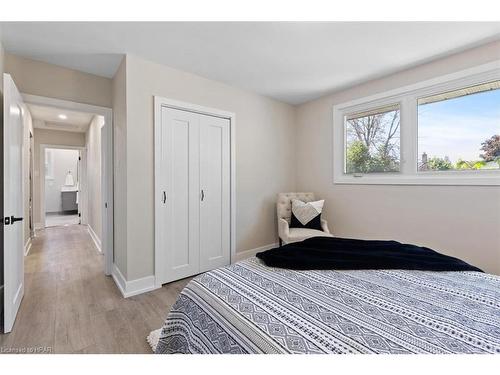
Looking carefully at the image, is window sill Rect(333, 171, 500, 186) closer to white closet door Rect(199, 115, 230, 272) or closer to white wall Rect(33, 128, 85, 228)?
white closet door Rect(199, 115, 230, 272)

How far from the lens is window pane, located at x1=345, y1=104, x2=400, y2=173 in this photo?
9.49 feet

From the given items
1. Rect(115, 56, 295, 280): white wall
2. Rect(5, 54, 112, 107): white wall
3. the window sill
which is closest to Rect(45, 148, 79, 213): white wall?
Rect(5, 54, 112, 107): white wall

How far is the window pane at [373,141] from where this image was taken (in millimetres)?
2893

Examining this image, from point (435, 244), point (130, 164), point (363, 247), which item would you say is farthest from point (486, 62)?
point (130, 164)

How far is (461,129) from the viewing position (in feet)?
8.03

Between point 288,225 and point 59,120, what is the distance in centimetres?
494

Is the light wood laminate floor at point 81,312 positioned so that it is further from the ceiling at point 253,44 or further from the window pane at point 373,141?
the window pane at point 373,141

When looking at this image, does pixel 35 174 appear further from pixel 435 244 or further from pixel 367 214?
pixel 435 244

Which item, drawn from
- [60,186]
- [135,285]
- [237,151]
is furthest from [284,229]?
[60,186]

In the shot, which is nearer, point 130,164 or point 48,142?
point 130,164

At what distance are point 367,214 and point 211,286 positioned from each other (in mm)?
2461

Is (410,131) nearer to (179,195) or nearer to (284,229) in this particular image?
(284,229)

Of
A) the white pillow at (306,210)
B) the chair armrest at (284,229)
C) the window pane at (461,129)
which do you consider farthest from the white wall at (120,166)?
the window pane at (461,129)

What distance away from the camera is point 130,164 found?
2.34 meters
